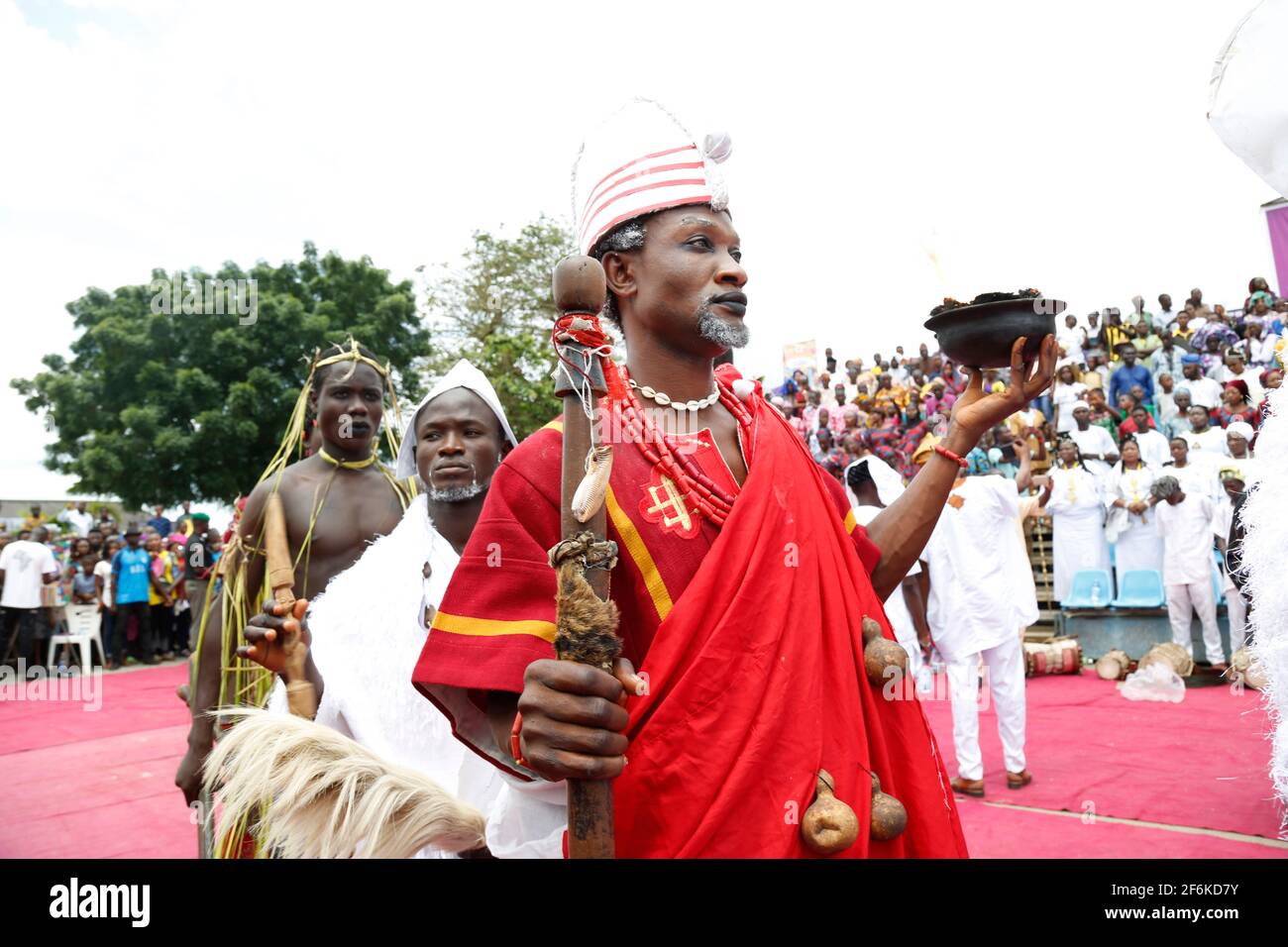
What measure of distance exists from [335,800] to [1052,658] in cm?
1031

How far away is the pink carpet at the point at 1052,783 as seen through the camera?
16.1ft

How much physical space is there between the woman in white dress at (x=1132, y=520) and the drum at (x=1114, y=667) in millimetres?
1236

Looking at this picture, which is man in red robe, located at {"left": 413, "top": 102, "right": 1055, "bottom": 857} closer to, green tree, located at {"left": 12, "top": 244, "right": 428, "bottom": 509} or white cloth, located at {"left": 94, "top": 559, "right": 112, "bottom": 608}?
white cloth, located at {"left": 94, "top": 559, "right": 112, "bottom": 608}

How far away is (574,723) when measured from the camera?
53.2 inches

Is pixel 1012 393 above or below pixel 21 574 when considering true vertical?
above

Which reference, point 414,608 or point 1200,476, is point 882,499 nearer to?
point 414,608

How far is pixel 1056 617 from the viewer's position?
11523 mm

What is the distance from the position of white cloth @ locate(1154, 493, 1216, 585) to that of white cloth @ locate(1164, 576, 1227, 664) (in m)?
0.08

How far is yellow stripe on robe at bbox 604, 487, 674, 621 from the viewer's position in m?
1.75

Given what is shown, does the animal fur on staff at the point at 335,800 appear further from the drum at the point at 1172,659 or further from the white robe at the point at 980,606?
the drum at the point at 1172,659

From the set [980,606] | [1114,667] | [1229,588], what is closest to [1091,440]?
[1229,588]
